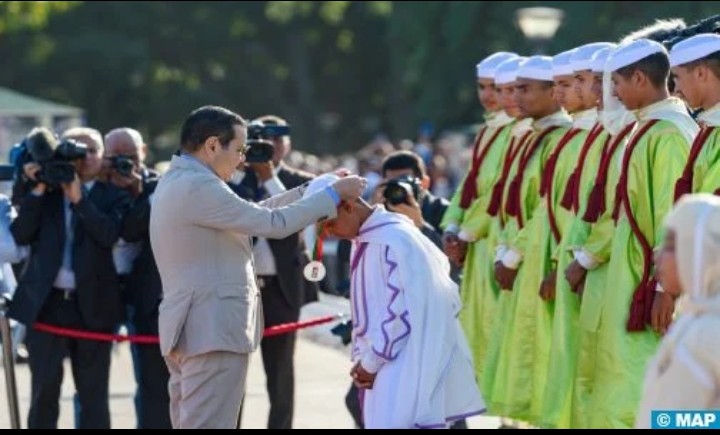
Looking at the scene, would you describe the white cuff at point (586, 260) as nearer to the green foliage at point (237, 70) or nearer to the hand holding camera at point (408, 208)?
the hand holding camera at point (408, 208)

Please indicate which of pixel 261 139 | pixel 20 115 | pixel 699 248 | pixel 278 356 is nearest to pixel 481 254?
pixel 278 356

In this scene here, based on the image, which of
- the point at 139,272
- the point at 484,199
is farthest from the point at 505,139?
the point at 139,272

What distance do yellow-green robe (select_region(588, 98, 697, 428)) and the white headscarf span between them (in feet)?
13.3

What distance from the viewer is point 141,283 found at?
468 inches

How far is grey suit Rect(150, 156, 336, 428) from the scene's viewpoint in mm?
8859

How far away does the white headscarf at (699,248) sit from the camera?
5.47m

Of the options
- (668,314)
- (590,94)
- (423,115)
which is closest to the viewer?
(668,314)

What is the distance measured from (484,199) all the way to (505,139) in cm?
37

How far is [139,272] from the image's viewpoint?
11.9 metres

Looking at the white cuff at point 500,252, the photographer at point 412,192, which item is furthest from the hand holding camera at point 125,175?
the white cuff at point 500,252

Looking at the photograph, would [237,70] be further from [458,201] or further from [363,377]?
[363,377]

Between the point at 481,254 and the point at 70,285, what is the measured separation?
2.42 metres

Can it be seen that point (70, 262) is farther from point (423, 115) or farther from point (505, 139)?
point (423, 115)

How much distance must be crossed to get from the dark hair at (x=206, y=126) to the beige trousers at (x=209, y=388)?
2.94 feet
